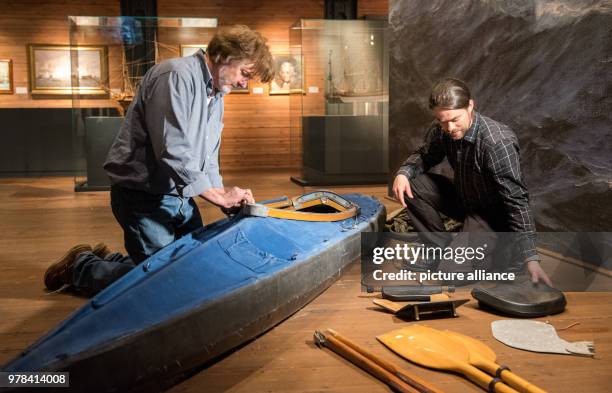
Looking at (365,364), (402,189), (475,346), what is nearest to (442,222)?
(402,189)

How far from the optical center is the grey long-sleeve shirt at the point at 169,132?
110 inches

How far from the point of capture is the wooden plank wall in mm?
10039

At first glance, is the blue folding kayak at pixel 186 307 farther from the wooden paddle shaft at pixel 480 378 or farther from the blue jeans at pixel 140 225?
the wooden paddle shaft at pixel 480 378

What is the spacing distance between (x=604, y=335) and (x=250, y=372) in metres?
1.57

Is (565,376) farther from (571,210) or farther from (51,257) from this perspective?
(51,257)

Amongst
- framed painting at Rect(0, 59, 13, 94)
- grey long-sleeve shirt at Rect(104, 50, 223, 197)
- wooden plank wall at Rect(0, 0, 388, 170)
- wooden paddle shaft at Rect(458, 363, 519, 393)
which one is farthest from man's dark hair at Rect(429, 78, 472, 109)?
framed painting at Rect(0, 59, 13, 94)

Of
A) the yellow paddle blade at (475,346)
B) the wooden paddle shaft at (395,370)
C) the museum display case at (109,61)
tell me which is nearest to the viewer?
the wooden paddle shaft at (395,370)

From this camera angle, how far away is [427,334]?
2598 millimetres

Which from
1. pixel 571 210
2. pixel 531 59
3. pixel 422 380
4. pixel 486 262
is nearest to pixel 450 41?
pixel 531 59

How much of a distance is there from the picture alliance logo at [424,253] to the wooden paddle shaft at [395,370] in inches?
37.1

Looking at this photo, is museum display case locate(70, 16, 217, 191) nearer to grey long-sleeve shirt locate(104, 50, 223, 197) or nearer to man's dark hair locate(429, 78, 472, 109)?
grey long-sleeve shirt locate(104, 50, 223, 197)

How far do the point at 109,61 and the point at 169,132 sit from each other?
224 inches

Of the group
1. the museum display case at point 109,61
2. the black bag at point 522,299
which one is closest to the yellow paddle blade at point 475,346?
the black bag at point 522,299

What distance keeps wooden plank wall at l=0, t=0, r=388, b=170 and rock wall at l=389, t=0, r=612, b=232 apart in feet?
14.5
